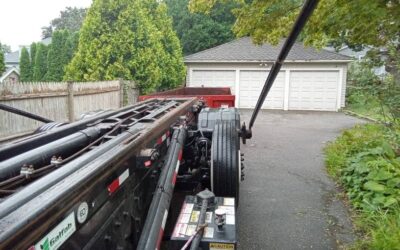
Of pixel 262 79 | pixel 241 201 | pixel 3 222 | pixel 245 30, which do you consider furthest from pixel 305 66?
pixel 3 222

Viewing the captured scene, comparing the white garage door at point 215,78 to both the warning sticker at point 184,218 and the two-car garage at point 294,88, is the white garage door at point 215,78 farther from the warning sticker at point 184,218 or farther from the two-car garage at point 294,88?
the warning sticker at point 184,218

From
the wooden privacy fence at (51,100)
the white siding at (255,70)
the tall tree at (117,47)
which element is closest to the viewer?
the wooden privacy fence at (51,100)

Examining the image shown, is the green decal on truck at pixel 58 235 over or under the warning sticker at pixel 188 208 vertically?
over

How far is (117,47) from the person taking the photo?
40.6 ft

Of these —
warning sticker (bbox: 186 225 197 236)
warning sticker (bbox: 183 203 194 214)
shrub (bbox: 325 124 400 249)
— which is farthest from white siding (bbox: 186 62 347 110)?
warning sticker (bbox: 186 225 197 236)

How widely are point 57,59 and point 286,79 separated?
15.0m

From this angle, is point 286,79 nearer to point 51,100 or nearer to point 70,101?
point 70,101

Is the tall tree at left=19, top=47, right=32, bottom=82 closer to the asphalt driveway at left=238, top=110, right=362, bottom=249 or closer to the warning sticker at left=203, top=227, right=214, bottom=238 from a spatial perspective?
the asphalt driveway at left=238, top=110, right=362, bottom=249

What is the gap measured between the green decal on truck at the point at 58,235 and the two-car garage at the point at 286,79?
17558 mm

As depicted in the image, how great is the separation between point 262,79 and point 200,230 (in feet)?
55.6

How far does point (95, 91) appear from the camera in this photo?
9.73 m

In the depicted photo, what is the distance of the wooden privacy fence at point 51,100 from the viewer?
647cm

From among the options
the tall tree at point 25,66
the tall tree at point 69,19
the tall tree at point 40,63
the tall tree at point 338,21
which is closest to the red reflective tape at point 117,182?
the tall tree at point 338,21

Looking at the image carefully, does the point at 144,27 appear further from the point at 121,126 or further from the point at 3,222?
the point at 3,222
